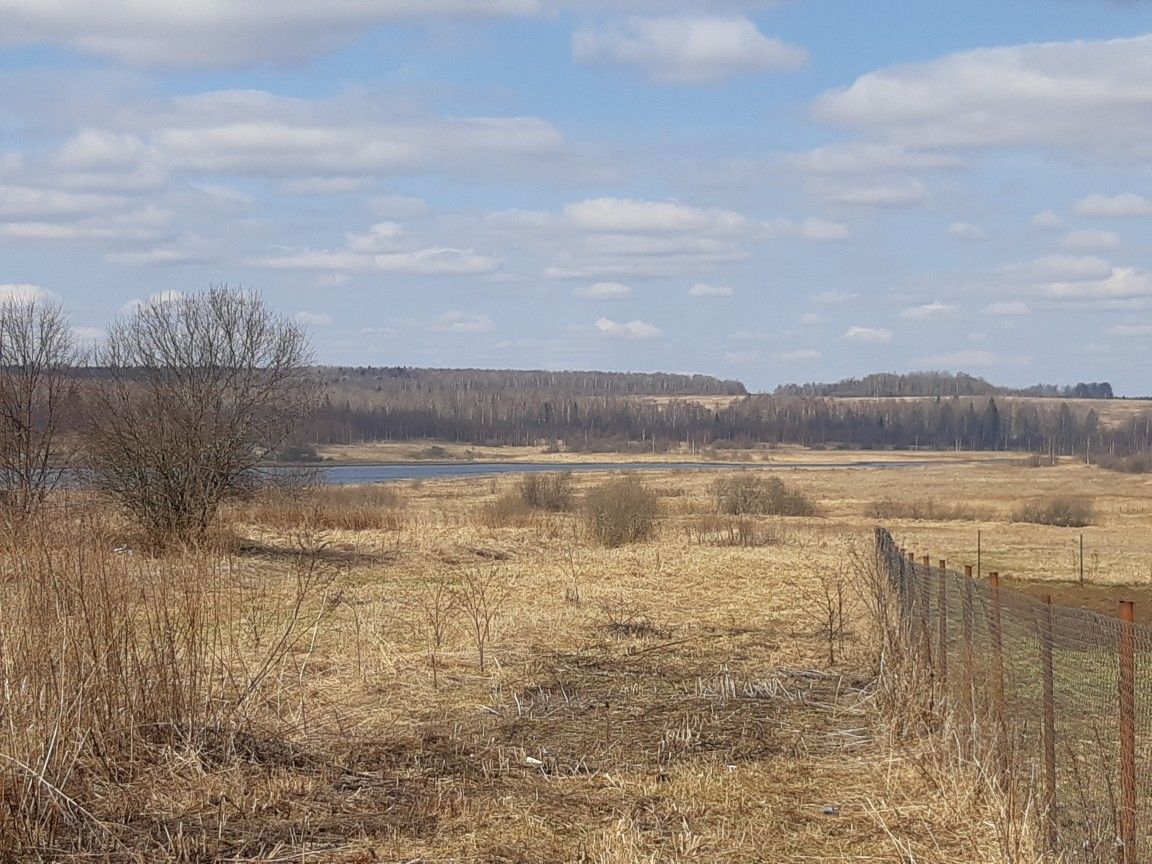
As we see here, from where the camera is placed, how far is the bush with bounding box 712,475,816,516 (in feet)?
142

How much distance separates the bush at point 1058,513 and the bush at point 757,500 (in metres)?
8.38

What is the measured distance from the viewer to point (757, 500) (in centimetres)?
4400

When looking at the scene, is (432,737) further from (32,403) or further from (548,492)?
(548,492)

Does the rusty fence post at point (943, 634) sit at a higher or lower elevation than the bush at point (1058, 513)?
higher

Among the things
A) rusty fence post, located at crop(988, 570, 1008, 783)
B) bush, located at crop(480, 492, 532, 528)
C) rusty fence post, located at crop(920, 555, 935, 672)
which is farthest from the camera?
bush, located at crop(480, 492, 532, 528)

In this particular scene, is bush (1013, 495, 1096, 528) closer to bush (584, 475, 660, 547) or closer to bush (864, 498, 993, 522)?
bush (864, 498, 993, 522)

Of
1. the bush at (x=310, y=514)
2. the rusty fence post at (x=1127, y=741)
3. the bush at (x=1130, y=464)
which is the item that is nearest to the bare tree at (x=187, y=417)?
the bush at (x=310, y=514)

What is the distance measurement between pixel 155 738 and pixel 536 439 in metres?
159

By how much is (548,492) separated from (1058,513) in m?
19.5

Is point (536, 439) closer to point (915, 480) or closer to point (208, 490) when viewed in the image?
point (915, 480)

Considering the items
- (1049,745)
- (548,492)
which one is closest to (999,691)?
(1049,745)

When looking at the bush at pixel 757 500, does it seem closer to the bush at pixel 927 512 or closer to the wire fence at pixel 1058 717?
the bush at pixel 927 512

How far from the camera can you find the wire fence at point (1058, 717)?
516 centimetres

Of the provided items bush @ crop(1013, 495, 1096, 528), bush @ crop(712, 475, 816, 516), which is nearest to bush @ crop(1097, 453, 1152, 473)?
bush @ crop(1013, 495, 1096, 528)
